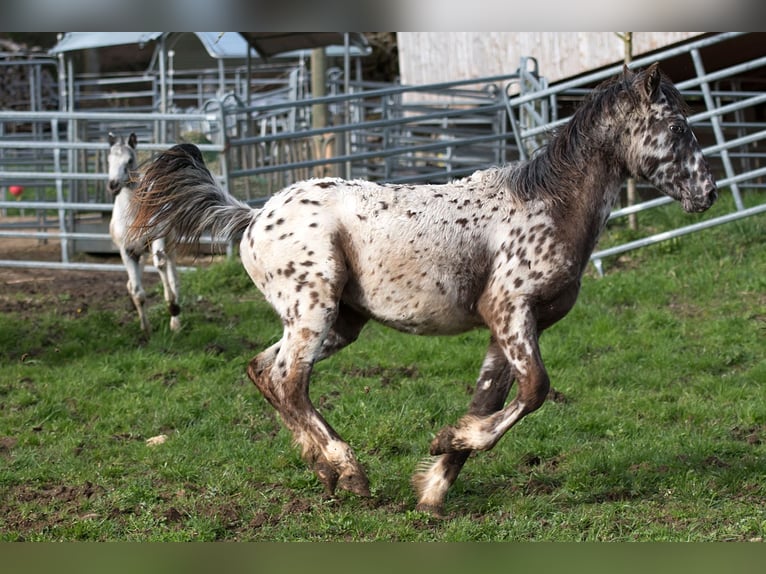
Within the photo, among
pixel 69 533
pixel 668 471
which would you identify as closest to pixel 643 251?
pixel 668 471

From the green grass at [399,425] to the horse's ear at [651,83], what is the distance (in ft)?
6.97

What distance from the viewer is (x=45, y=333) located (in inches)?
336

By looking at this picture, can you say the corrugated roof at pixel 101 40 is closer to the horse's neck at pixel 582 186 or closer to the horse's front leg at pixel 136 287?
the horse's front leg at pixel 136 287

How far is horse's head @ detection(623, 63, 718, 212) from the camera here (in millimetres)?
4891

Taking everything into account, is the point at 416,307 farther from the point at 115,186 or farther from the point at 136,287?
the point at 115,186

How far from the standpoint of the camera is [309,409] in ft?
16.2

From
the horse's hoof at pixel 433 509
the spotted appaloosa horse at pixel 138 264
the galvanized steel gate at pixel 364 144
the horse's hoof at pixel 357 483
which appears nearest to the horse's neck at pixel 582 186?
the horse's hoof at pixel 433 509

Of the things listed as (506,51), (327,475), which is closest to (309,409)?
(327,475)

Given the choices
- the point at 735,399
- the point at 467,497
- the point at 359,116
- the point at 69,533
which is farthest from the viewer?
the point at 359,116

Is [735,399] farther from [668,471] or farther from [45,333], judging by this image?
[45,333]

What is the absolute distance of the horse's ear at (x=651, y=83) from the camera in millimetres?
4883

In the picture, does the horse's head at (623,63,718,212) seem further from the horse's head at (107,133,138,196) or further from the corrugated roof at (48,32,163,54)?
the corrugated roof at (48,32,163,54)

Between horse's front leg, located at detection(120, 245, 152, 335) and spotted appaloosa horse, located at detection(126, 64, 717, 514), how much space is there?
3729mm

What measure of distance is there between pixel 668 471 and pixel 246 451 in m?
2.57
